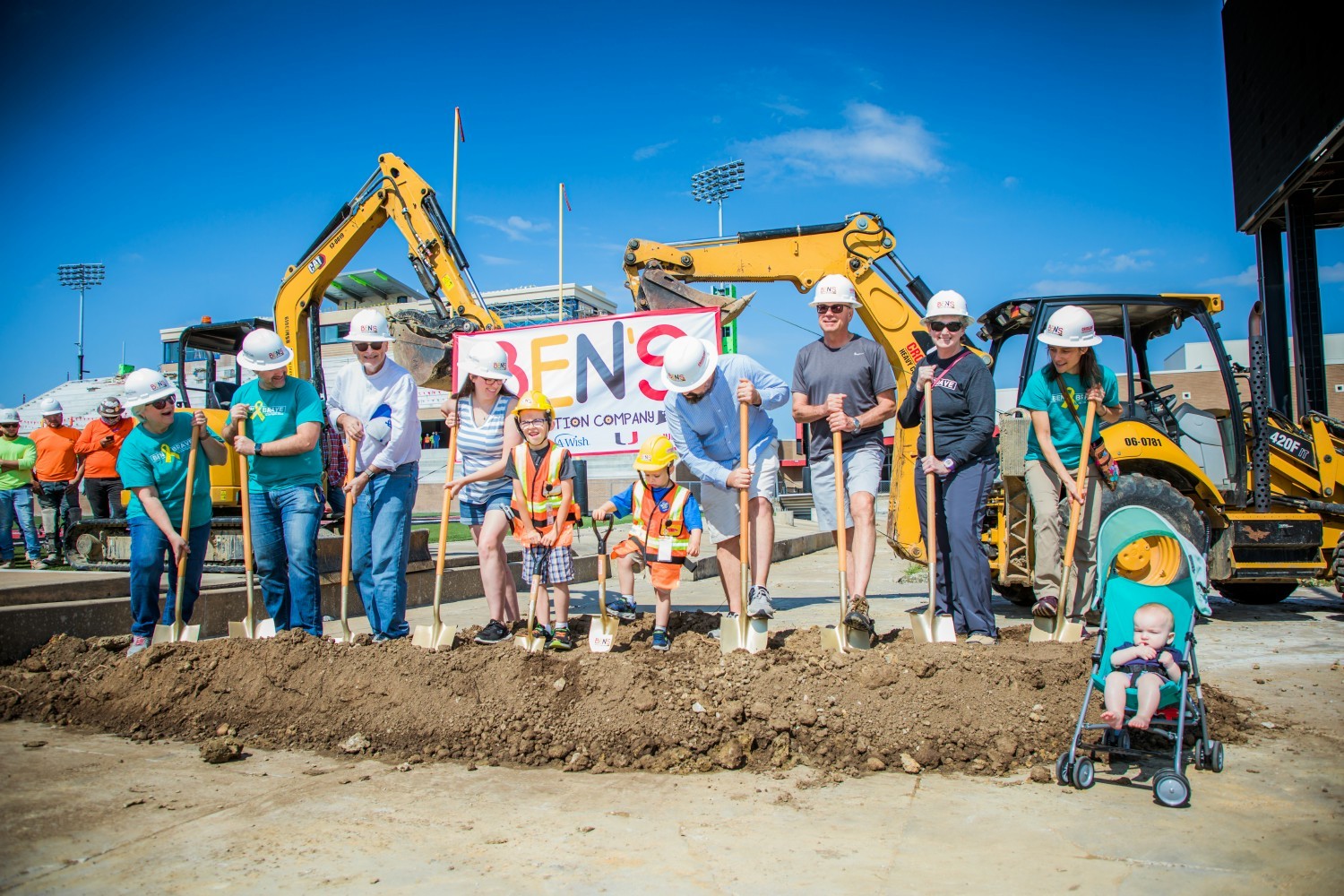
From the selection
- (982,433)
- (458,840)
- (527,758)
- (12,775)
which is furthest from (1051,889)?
(12,775)

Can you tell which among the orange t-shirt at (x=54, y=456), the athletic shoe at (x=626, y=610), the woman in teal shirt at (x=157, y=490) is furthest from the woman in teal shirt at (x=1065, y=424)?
the orange t-shirt at (x=54, y=456)

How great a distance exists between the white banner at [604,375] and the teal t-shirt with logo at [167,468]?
7.62ft

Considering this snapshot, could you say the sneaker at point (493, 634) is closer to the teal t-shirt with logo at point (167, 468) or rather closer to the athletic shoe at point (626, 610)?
the athletic shoe at point (626, 610)

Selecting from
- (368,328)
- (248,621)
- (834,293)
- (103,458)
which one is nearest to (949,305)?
(834,293)

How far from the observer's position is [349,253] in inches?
433

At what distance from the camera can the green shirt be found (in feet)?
34.9

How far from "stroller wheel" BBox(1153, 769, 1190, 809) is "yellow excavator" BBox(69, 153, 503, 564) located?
333 inches

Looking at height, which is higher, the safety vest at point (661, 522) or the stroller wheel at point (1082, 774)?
the safety vest at point (661, 522)

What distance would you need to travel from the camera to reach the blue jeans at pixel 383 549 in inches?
218

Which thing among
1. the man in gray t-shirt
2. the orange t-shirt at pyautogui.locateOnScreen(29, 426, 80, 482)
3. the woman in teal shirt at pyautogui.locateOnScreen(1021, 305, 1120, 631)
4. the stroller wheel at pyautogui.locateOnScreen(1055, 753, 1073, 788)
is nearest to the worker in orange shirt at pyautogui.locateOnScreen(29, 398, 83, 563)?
the orange t-shirt at pyautogui.locateOnScreen(29, 426, 80, 482)

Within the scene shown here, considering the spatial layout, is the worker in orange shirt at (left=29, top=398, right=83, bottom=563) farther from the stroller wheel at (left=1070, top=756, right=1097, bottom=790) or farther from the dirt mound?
the stroller wheel at (left=1070, top=756, right=1097, bottom=790)

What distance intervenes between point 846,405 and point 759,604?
1.32m

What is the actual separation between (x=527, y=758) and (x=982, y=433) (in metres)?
3.10

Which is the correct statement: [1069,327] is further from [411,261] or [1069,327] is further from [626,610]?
[411,261]
